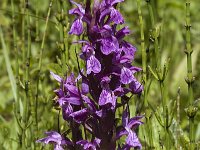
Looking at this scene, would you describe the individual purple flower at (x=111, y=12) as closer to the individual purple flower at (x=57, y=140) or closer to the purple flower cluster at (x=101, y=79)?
the purple flower cluster at (x=101, y=79)

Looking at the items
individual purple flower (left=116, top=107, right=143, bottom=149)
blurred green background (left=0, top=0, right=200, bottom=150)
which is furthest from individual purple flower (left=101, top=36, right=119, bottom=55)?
blurred green background (left=0, top=0, right=200, bottom=150)

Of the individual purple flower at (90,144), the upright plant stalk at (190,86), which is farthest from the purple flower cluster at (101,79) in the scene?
the upright plant stalk at (190,86)

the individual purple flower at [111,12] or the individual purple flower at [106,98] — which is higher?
the individual purple flower at [111,12]

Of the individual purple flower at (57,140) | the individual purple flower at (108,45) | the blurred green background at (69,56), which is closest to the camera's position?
the individual purple flower at (108,45)

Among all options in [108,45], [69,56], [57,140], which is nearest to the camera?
[108,45]

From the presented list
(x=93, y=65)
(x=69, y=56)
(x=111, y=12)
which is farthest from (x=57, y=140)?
(x=69, y=56)

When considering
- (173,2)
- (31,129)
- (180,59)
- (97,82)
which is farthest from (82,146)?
(173,2)

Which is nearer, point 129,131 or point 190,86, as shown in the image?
point 129,131

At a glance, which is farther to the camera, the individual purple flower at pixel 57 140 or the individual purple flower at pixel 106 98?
the individual purple flower at pixel 57 140

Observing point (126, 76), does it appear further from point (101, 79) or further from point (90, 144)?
point (90, 144)

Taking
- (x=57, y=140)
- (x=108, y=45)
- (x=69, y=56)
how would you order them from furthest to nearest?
(x=69, y=56)
(x=57, y=140)
(x=108, y=45)
